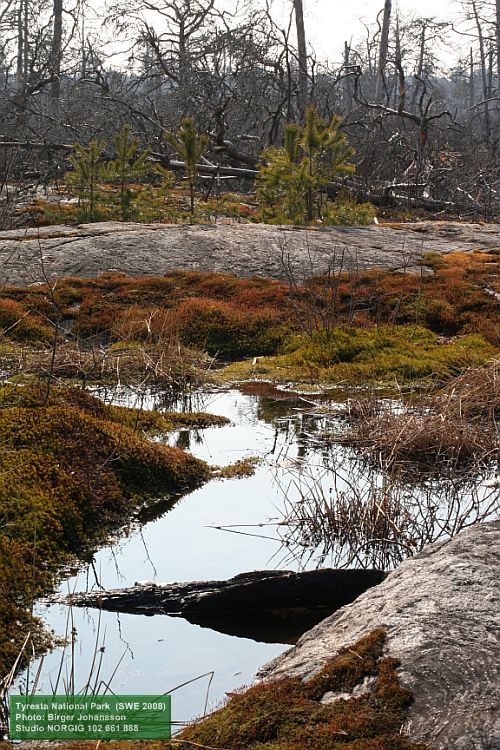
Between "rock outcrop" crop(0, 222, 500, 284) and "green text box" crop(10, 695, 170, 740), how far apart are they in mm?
10975

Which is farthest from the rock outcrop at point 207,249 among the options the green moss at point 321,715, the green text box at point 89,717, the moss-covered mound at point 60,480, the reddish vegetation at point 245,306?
the green moss at point 321,715

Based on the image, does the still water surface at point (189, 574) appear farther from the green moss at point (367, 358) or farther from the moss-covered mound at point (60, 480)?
the green moss at point (367, 358)

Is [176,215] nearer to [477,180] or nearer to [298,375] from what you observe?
[298,375]

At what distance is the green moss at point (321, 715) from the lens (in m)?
2.51

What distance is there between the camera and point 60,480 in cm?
552

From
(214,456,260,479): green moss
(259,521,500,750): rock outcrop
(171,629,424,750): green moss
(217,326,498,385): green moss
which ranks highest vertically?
(217,326,498,385): green moss

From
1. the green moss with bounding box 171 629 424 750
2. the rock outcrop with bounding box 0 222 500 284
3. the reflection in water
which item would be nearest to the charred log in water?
the reflection in water

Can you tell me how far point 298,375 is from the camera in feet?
35.3

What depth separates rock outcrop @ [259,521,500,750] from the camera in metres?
2.57

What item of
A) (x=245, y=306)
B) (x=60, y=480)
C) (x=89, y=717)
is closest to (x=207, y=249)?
(x=245, y=306)

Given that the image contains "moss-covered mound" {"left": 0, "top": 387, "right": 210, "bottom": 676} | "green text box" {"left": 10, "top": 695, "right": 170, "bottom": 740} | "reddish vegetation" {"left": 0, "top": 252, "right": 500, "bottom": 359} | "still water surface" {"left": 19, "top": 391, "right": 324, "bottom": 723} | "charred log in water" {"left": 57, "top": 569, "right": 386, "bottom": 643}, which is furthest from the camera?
"reddish vegetation" {"left": 0, "top": 252, "right": 500, "bottom": 359}

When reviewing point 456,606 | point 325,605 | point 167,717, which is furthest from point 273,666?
point 325,605

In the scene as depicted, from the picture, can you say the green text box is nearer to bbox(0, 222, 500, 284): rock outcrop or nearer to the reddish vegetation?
the reddish vegetation

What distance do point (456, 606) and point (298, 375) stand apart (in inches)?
300
